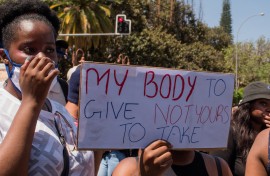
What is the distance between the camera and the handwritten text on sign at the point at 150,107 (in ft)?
6.61

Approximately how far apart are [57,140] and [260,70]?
56.6m

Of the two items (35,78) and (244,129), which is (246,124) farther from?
(35,78)

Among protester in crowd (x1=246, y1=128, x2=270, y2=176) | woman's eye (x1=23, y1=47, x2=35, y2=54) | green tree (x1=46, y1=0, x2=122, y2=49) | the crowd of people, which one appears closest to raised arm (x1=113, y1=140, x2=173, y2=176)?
the crowd of people

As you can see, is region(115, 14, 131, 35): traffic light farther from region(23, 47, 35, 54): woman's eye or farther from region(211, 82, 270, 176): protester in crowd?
region(23, 47, 35, 54): woman's eye

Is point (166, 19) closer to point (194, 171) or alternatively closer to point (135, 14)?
point (135, 14)

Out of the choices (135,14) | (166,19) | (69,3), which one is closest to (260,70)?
(166,19)

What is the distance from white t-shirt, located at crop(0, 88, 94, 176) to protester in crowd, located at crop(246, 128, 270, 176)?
112cm

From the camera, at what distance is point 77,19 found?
26.2 metres

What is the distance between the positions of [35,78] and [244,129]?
9.16 ft

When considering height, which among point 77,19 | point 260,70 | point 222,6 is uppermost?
point 222,6

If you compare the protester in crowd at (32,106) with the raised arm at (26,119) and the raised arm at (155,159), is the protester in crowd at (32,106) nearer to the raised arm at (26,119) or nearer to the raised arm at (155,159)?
the raised arm at (26,119)

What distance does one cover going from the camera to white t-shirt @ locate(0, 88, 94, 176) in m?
1.80

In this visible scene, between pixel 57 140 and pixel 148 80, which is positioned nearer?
pixel 57 140

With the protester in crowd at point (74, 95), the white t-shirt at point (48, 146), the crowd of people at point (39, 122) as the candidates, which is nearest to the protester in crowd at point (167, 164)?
the crowd of people at point (39, 122)
